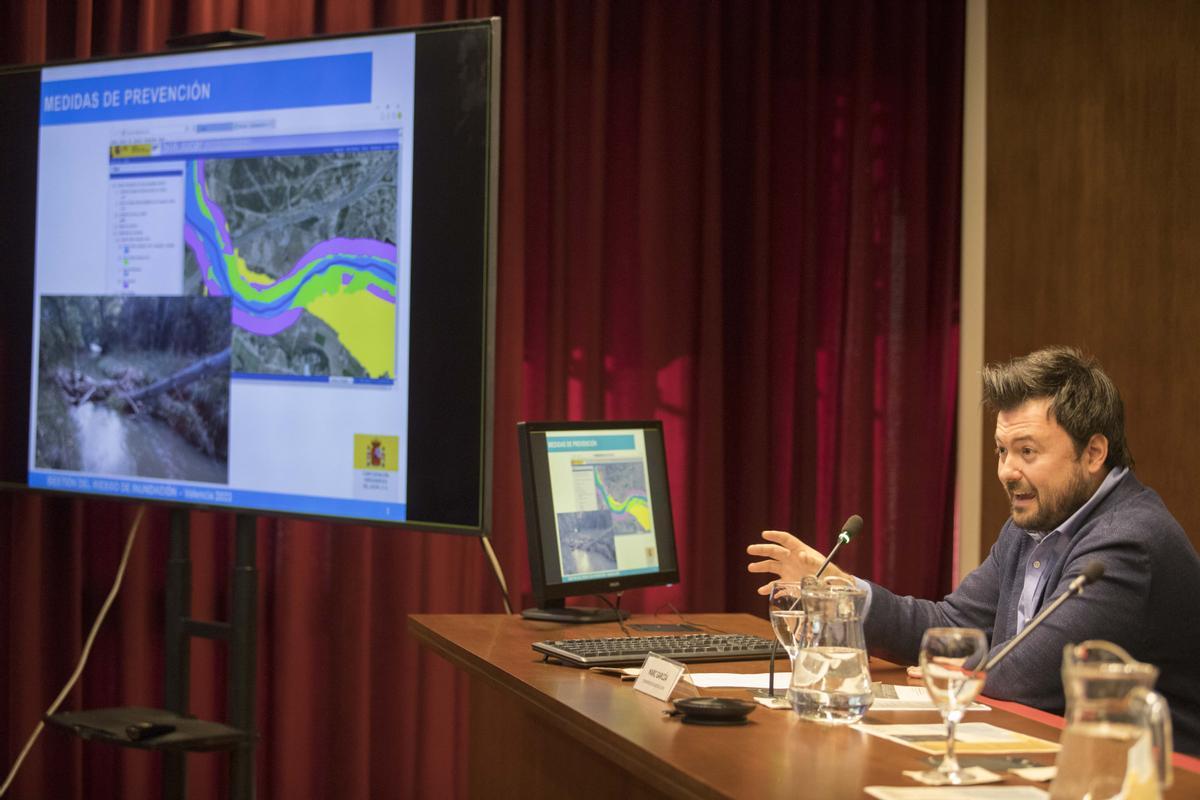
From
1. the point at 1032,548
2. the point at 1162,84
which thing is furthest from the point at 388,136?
the point at 1162,84

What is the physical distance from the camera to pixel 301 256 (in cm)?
283

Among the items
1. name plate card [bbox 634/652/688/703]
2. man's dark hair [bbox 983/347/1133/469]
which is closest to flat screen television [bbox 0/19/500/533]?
name plate card [bbox 634/652/688/703]

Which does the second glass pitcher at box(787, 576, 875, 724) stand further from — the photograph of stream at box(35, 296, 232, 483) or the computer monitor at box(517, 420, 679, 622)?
the photograph of stream at box(35, 296, 232, 483)

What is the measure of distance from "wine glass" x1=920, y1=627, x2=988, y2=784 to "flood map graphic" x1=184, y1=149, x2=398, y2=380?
1.53m

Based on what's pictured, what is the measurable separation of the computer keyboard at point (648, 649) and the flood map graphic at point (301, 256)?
759 mm

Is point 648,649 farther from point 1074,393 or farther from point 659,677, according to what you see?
point 1074,393

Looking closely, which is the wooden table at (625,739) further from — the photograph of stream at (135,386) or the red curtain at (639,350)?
the red curtain at (639,350)

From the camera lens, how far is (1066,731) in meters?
1.16

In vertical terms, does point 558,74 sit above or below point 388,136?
above

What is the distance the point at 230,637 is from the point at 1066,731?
6.90 ft

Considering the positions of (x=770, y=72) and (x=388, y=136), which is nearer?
(x=388, y=136)

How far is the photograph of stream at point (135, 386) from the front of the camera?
292cm

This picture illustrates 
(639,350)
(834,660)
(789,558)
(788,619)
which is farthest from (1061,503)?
(639,350)

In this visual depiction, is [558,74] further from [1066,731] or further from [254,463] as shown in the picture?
[1066,731]
